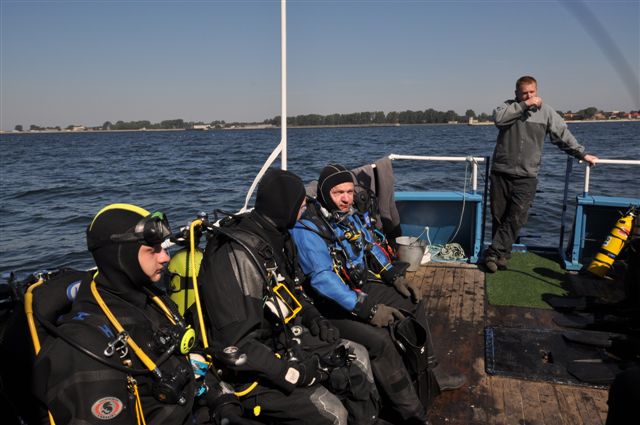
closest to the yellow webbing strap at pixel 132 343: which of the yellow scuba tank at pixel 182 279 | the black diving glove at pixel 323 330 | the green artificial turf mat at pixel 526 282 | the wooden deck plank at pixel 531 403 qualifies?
the yellow scuba tank at pixel 182 279

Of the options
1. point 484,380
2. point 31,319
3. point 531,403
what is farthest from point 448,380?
point 31,319

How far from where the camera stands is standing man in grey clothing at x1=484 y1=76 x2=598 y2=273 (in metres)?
4.78

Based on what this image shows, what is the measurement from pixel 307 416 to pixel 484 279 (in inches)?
127

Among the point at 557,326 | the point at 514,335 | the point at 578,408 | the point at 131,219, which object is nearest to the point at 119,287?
the point at 131,219

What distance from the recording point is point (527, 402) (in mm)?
3006

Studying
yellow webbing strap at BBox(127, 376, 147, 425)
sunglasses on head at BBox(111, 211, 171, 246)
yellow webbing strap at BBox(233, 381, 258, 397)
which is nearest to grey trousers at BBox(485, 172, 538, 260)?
yellow webbing strap at BBox(233, 381, 258, 397)

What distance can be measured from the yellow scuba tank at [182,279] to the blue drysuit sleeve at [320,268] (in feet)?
2.24

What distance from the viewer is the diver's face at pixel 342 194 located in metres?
3.37

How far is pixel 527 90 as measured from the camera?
475 cm

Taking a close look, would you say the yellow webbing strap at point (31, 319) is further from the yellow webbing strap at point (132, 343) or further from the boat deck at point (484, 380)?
the boat deck at point (484, 380)

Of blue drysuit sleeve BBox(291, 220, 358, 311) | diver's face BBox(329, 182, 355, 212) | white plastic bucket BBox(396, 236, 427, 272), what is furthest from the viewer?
white plastic bucket BBox(396, 236, 427, 272)

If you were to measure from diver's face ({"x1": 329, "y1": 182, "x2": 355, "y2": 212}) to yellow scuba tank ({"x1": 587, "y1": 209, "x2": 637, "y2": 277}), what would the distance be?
10.0 feet

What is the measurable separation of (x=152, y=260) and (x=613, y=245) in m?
4.63

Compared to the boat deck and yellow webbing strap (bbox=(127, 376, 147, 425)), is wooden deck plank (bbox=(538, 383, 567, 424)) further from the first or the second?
yellow webbing strap (bbox=(127, 376, 147, 425))
